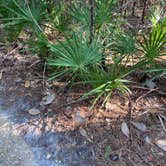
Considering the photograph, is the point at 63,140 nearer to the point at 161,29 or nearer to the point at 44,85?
the point at 44,85

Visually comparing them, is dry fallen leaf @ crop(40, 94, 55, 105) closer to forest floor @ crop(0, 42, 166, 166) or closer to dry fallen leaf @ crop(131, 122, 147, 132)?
forest floor @ crop(0, 42, 166, 166)

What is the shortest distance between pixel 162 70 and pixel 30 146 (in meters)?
1.22

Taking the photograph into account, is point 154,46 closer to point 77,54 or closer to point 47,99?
point 77,54

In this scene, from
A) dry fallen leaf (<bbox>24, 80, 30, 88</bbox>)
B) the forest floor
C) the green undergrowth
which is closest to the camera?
the forest floor

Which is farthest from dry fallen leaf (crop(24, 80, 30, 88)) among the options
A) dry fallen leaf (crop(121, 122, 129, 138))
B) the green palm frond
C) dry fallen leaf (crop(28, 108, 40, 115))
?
dry fallen leaf (crop(121, 122, 129, 138))

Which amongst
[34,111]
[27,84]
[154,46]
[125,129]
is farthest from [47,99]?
[154,46]

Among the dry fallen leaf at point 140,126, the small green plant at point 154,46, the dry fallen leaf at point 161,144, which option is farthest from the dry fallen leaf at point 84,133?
the small green plant at point 154,46

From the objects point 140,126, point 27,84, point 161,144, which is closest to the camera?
point 161,144

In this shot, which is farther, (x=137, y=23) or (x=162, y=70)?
(x=137, y=23)

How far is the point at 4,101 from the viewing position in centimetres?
281

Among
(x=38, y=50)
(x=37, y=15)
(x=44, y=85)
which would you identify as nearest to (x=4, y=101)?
(x=44, y=85)

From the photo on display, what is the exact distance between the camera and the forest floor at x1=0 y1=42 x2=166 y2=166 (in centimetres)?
225

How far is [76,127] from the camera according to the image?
8.00 ft

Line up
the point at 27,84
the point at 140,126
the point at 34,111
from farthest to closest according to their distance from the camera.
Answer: the point at 27,84 → the point at 34,111 → the point at 140,126
